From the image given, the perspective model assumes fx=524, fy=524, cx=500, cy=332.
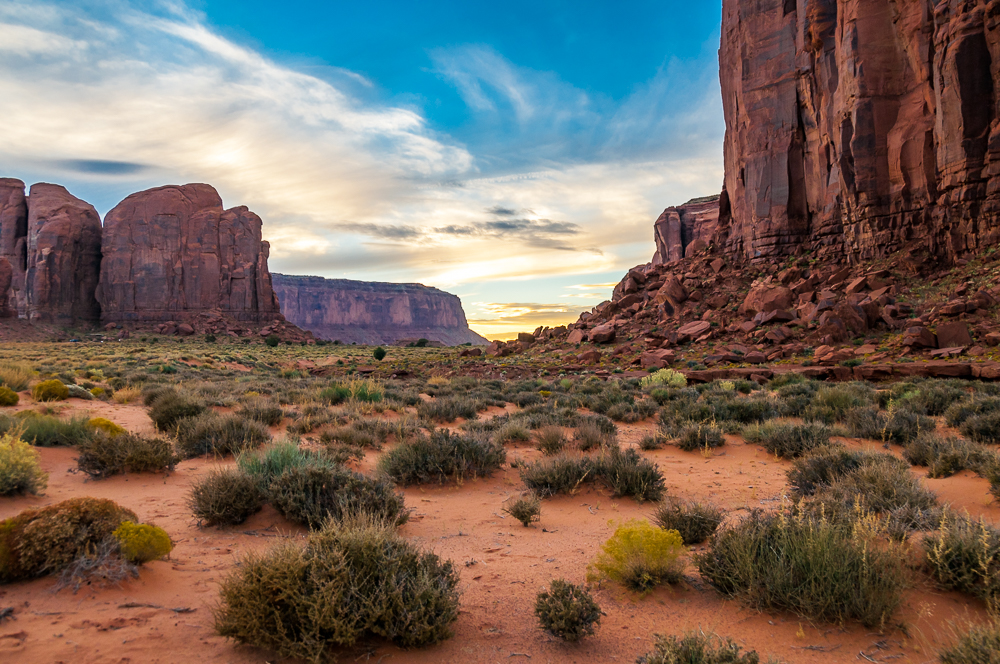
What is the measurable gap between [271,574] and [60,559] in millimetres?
1803

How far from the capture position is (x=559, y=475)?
6.19m

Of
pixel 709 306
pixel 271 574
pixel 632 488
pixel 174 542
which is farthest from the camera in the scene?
pixel 709 306

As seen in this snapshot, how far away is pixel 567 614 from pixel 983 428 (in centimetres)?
870

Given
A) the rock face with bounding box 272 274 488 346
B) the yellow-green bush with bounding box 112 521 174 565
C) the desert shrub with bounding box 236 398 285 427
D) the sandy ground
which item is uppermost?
the rock face with bounding box 272 274 488 346

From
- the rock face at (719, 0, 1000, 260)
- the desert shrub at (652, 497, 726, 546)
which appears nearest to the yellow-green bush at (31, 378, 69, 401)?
the desert shrub at (652, 497, 726, 546)

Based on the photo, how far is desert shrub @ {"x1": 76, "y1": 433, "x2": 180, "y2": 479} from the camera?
245 inches

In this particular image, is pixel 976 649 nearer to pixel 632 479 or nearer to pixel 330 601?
pixel 330 601

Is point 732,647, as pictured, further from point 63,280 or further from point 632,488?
point 63,280

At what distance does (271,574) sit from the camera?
2838mm

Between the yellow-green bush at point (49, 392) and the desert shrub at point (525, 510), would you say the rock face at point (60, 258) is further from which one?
the desert shrub at point (525, 510)

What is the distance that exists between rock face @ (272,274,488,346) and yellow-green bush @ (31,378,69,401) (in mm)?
129774

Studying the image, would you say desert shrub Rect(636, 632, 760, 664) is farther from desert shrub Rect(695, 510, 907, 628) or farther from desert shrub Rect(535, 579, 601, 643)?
desert shrub Rect(695, 510, 907, 628)

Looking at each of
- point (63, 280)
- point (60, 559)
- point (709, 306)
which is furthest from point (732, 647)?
point (63, 280)

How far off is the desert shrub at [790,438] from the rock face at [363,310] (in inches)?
5373
